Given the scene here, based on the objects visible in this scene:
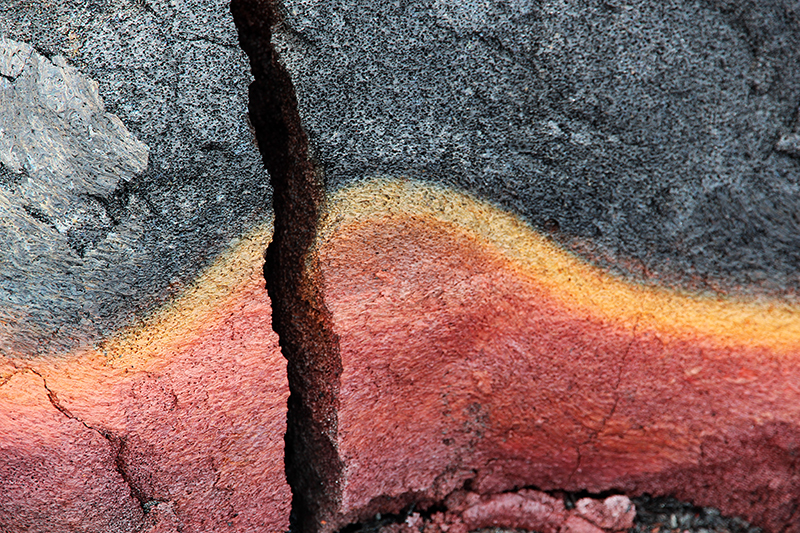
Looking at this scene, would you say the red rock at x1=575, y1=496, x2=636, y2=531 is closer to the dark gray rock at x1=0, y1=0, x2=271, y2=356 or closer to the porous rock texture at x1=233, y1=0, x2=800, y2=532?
the porous rock texture at x1=233, y1=0, x2=800, y2=532

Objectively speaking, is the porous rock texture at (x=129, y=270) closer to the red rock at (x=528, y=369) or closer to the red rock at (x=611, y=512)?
the red rock at (x=528, y=369)

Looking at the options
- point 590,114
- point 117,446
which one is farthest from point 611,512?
point 117,446

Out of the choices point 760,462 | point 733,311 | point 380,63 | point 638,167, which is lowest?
point 760,462

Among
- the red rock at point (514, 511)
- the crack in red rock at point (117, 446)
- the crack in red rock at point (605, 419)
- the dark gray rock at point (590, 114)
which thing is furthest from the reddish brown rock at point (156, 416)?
the crack in red rock at point (605, 419)

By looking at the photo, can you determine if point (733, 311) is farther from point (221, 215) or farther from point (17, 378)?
point (17, 378)

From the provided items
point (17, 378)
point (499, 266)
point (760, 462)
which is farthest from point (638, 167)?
point (17, 378)

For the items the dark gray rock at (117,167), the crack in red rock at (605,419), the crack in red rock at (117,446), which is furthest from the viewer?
the crack in red rock at (605,419)
